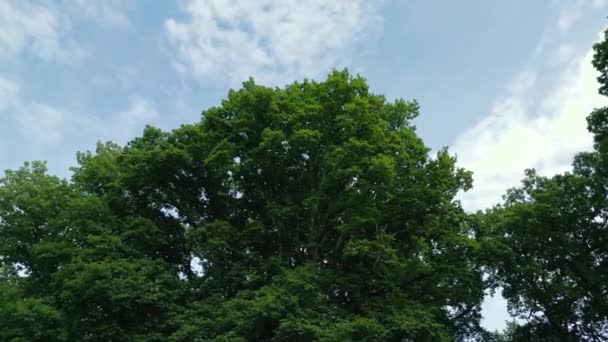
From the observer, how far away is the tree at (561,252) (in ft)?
76.1

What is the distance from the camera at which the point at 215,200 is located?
22.0m

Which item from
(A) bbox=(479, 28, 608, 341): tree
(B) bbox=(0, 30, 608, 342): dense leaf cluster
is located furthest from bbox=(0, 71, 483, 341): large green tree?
(A) bbox=(479, 28, 608, 341): tree

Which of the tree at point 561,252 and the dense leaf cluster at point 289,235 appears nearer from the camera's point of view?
the dense leaf cluster at point 289,235

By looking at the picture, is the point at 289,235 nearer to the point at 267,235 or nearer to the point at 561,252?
the point at 267,235

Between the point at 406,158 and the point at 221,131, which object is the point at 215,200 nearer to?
the point at 221,131

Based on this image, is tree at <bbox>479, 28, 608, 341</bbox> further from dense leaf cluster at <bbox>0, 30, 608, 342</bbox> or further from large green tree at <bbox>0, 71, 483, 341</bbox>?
large green tree at <bbox>0, 71, 483, 341</bbox>

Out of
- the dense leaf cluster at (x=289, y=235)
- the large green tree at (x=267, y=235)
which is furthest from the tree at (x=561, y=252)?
the large green tree at (x=267, y=235)

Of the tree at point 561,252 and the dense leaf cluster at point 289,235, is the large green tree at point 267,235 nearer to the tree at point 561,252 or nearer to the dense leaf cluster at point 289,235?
the dense leaf cluster at point 289,235

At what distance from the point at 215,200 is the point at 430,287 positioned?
9.65 m

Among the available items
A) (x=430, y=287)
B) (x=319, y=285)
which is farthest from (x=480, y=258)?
(x=319, y=285)

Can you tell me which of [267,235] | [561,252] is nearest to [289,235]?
[267,235]

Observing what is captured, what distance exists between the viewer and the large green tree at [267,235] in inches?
679

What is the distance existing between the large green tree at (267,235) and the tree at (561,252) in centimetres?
292

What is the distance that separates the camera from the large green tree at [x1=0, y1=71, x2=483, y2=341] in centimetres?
1723
